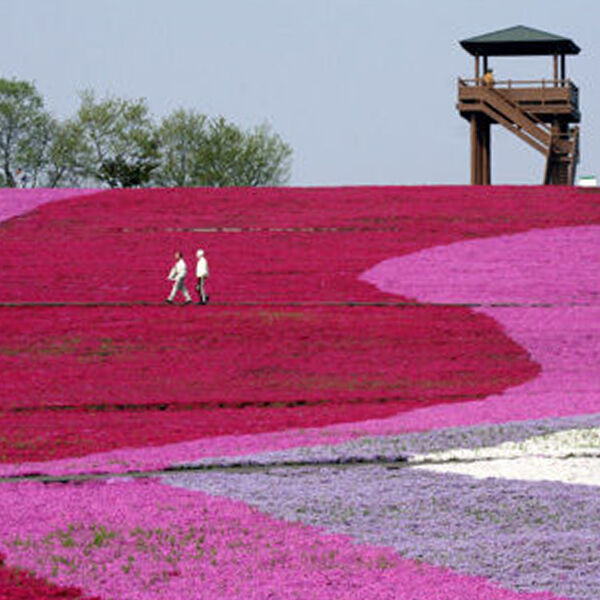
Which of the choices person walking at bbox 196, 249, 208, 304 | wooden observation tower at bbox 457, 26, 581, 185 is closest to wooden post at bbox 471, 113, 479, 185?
wooden observation tower at bbox 457, 26, 581, 185

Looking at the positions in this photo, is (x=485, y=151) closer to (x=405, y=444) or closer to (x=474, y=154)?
(x=474, y=154)

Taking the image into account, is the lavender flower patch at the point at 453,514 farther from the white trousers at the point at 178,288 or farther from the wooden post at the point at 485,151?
the wooden post at the point at 485,151

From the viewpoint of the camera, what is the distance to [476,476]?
16.9 meters

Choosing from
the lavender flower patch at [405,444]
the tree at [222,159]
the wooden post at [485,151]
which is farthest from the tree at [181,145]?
the lavender flower patch at [405,444]

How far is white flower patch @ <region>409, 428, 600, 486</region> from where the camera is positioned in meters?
17.0

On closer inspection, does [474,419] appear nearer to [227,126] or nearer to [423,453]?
[423,453]

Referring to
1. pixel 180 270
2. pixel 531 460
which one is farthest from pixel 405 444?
pixel 180 270

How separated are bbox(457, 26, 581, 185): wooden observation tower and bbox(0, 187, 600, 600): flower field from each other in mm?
9408

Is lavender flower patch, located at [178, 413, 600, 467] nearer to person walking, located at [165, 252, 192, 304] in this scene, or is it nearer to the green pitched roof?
person walking, located at [165, 252, 192, 304]

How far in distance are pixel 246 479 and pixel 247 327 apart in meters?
17.9

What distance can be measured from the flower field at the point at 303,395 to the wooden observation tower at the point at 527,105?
370 inches

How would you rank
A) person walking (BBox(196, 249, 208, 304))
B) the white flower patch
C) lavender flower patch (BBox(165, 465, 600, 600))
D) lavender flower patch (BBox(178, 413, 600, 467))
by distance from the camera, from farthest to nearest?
1. person walking (BBox(196, 249, 208, 304))
2. lavender flower patch (BBox(178, 413, 600, 467))
3. the white flower patch
4. lavender flower patch (BBox(165, 465, 600, 600))

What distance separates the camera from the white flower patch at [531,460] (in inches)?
671

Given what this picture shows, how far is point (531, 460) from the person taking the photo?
1823 centimetres
